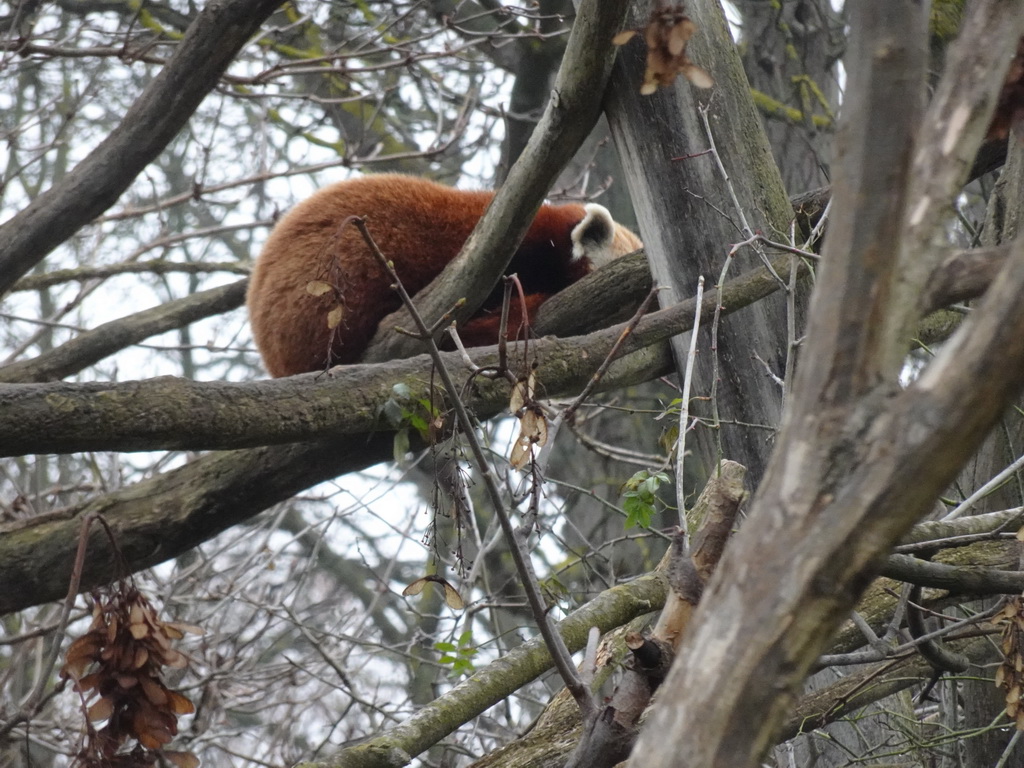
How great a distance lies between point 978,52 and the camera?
1.11 metres

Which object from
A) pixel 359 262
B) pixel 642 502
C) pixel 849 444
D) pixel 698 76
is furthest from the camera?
pixel 359 262

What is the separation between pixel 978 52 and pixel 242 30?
2.91 meters

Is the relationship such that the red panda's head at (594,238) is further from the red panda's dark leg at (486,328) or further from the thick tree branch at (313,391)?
the thick tree branch at (313,391)

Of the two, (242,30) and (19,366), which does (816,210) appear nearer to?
(242,30)

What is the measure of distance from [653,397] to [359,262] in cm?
146

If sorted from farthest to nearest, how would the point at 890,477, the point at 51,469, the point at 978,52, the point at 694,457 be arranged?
the point at 51,469, the point at 694,457, the point at 978,52, the point at 890,477

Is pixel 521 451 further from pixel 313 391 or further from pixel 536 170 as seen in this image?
pixel 536 170

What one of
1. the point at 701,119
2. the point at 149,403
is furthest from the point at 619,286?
the point at 149,403

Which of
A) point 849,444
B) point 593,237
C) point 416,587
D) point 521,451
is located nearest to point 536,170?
point 521,451

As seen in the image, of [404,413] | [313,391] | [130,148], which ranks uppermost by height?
[130,148]

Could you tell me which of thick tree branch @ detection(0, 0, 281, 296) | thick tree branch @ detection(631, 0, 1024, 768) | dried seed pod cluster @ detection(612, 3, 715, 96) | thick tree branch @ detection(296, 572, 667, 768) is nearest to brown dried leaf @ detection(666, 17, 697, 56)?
dried seed pod cluster @ detection(612, 3, 715, 96)

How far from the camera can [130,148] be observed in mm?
3635

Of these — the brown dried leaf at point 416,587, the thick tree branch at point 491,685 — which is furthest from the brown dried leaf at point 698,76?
the thick tree branch at point 491,685

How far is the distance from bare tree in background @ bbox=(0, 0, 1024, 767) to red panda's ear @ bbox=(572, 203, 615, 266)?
2.93 ft
